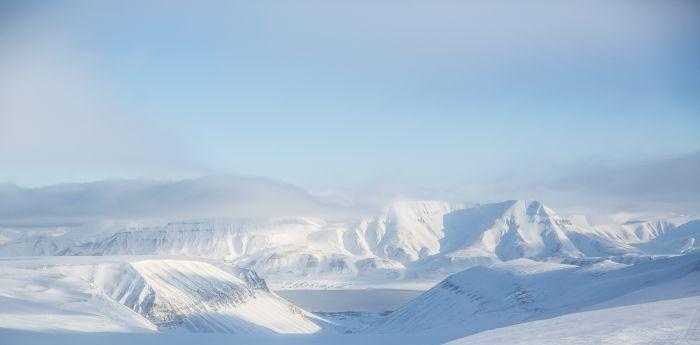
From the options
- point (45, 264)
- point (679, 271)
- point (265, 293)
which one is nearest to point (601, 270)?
point (679, 271)

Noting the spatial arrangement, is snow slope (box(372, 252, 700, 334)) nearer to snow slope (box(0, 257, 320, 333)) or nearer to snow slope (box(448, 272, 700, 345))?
snow slope (box(0, 257, 320, 333))

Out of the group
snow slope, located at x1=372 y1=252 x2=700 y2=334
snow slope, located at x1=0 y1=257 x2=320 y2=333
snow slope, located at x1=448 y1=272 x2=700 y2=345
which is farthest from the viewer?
snow slope, located at x1=372 y1=252 x2=700 y2=334

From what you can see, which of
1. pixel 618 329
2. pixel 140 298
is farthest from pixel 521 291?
pixel 618 329

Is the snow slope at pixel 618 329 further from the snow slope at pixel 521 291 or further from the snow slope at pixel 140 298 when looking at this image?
the snow slope at pixel 140 298

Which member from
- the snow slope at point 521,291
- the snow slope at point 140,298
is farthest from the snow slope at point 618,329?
the snow slope at point 140,298

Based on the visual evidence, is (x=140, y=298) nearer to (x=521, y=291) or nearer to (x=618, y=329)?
(x=521, y=291)

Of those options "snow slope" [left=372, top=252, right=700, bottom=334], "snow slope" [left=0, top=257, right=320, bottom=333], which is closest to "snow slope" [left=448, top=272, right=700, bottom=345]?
"snow slope" [left=372, top=252, right=700, bottom=334]
